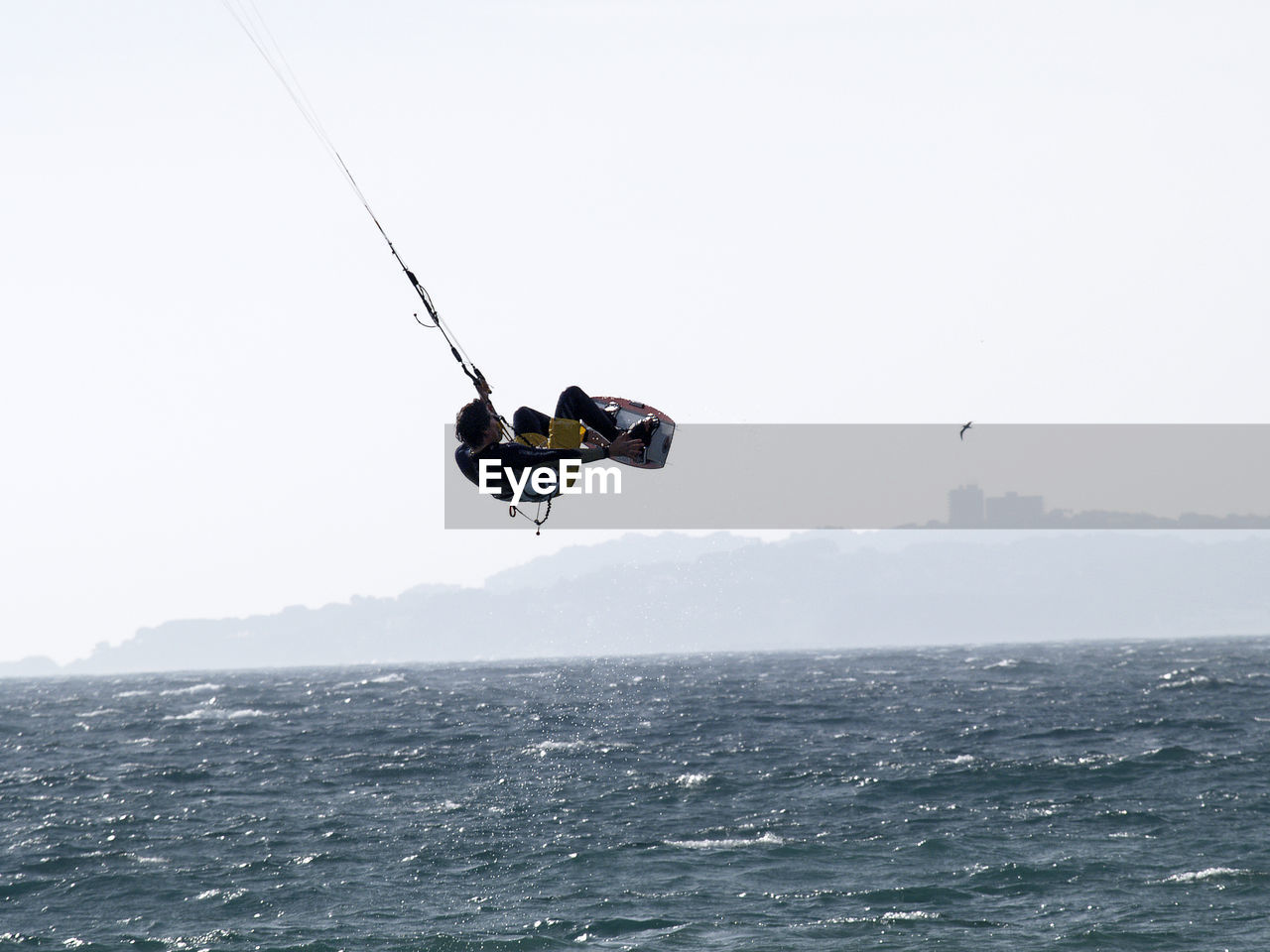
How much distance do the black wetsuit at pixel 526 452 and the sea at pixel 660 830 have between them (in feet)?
68.4

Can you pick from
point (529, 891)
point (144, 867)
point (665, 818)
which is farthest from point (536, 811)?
point (144, 867)

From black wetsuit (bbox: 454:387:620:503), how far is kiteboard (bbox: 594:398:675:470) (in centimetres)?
43

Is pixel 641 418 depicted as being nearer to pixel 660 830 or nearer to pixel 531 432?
pixel 531 432

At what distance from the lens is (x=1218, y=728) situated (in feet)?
216

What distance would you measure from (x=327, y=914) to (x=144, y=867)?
9835mm

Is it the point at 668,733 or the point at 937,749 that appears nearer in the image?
the point at 937,749

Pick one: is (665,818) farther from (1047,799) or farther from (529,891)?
(1047,799)

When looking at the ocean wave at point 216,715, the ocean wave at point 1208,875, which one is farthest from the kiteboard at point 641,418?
the ocean wave at point 216,715

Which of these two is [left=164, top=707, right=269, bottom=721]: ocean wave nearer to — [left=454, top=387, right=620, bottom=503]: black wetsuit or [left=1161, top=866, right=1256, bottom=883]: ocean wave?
[left=1161, top=866, right=1256, bottom=883]: ocean wave

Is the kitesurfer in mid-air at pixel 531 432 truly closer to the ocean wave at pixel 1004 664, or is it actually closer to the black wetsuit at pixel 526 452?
the black wetsuit at pixel 526 452

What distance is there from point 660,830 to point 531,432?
31.2 metres

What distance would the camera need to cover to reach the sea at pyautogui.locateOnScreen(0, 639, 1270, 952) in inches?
1415

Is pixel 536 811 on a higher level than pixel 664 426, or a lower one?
lower

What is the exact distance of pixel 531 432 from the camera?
718 inches
